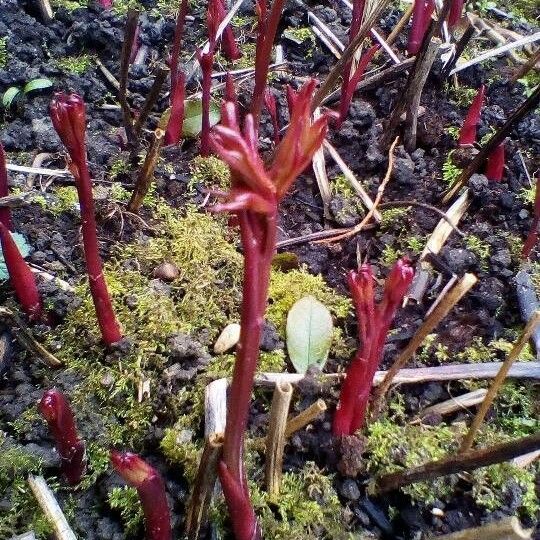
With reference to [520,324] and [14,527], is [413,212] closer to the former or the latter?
[520,324]

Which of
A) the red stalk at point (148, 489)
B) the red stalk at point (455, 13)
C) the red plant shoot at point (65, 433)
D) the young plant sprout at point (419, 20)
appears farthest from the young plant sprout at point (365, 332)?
the red stalk at point (455, 13)

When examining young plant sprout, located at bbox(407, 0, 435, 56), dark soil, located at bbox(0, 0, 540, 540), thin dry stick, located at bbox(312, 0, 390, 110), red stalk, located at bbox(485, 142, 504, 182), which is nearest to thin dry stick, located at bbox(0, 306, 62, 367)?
dark soil, located at bbox(0, 0, 540, 540)

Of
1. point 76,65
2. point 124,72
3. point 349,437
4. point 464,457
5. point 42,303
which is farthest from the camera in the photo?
point 76,65

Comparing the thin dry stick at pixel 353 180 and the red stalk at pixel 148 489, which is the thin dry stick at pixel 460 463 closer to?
the red stalk at pixel 148 489

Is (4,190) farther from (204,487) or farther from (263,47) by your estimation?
(204,487)

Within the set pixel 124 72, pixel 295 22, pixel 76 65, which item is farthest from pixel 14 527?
pixel 295 22

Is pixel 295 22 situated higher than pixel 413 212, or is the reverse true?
pixel 295 22
